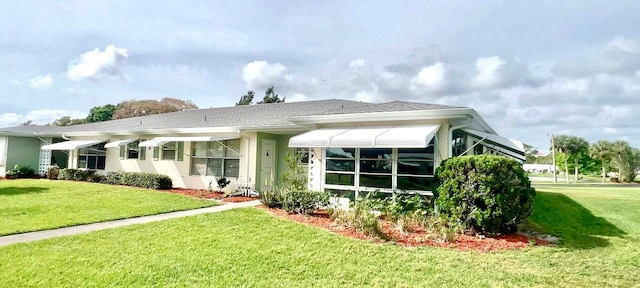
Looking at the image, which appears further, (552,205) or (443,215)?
(552,205)

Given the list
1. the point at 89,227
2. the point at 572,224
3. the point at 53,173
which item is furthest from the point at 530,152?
the point at 89,227

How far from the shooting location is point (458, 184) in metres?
11.5

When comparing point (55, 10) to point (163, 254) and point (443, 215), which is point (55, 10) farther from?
point (443, 215)

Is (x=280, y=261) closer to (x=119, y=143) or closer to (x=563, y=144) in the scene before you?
(x=119, y=143)

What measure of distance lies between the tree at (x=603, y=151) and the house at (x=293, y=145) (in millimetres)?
52763

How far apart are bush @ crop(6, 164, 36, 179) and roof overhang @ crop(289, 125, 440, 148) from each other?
1082 inches

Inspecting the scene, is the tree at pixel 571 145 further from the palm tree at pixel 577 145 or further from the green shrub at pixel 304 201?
the green shrub at pixel 304 201

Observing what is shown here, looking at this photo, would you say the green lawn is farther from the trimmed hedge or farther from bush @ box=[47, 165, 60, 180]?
bush @ box=[47, 165, 60, 180]

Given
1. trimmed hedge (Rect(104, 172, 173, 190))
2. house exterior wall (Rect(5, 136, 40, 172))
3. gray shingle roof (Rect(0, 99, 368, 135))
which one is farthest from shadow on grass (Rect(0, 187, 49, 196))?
house exterior wall (Rect(5, 136, 40, 172))

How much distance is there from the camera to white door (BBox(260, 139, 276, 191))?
2059cm

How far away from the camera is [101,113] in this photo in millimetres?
66625

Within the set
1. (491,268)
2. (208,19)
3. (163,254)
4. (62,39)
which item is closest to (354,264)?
(491,268)

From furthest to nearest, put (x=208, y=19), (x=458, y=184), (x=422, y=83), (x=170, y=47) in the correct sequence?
(x=422, y=83) → (x=170, y=47) → (x=208, y=19) → (x=458, y=184)

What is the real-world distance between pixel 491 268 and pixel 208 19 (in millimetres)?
16180
